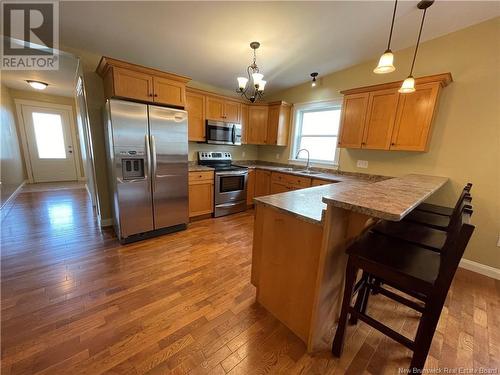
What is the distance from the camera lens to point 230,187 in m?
3.89

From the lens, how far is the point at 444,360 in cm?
137

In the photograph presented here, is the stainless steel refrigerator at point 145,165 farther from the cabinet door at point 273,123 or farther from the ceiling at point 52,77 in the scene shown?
the cabinet door at point 273,123

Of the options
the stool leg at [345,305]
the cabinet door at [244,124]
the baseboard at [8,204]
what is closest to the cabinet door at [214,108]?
the cabinet door at [244,124]

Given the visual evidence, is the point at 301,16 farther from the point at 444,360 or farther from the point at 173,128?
the point at 444,360

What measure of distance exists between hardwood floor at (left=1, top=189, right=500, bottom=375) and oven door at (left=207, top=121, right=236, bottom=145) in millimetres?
2139

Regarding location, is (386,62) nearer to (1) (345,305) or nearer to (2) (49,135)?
(1) (345,305)

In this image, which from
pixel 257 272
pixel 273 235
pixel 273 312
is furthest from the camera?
pixel 257 272

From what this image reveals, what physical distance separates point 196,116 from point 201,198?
1.50m

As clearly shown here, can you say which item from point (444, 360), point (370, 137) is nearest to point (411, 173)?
point (370, 137)

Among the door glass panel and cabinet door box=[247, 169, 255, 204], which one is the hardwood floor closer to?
cabinet door box=[247, 169, 255, 204]

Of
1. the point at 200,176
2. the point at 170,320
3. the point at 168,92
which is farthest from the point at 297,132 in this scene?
the point at 170,320

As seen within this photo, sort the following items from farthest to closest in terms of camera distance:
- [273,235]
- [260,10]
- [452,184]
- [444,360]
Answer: [452,184], [260,10], [273,235], [444,360]

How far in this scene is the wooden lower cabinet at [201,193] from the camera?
3.45 m

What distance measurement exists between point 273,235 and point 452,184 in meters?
2.64
